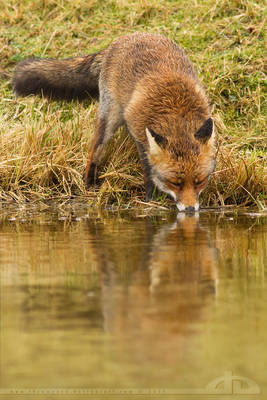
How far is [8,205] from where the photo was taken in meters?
8.88

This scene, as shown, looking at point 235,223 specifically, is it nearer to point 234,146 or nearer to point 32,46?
point 234,146

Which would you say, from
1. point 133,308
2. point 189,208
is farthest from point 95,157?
point 133,308

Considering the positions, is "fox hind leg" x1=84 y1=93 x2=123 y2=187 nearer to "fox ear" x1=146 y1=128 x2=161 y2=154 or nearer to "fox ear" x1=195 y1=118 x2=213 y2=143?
"fox ear" x1=146 y1=128 x2=161 y2=154

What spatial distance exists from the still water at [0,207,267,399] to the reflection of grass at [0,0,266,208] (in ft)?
6.78

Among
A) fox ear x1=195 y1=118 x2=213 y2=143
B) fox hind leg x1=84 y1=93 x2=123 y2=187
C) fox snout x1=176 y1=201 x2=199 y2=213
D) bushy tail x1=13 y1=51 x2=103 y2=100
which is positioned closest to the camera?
fox snout x1=176 y1=201 x2=199 y2=213

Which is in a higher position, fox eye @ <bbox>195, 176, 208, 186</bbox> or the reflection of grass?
the reflection of grass

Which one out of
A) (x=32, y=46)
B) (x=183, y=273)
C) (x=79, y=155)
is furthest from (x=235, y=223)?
(x=32, y=46)

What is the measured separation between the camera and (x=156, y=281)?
457cm

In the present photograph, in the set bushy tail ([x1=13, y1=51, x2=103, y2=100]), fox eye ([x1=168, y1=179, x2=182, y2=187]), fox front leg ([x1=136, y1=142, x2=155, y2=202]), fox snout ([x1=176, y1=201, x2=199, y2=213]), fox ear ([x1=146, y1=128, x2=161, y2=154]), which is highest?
bushy tail ([x1=13, y1=51, x2=103, y2=100])

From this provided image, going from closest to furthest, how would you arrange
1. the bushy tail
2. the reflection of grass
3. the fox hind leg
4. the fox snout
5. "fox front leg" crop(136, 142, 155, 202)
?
the fox snout → "fox front leg" crop(136, 142, 155, 202) → the reflection of grass → the fox hind leg → the bushy tail

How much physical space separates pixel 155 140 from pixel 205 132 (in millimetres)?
536

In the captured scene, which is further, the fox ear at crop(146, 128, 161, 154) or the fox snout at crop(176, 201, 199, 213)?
the fox ear at crop(146, 128, 161, 154)

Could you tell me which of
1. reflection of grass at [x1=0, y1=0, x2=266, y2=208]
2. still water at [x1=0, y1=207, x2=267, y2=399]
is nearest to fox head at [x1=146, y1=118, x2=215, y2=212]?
reflection of grass at [x1=0, y1=0, x2=266, y2=208]
